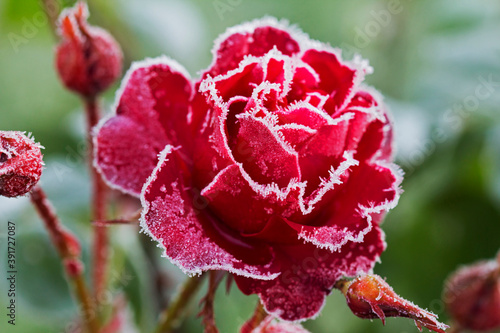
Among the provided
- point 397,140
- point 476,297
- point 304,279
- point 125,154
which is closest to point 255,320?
point 304,279

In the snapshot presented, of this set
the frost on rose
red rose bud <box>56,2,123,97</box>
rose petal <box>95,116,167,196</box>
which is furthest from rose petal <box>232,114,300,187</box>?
red rose bud <box>56,2,123,97</box>

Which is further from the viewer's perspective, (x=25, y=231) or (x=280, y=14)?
(x=280, y=14)

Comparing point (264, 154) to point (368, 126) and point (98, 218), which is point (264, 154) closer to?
point (368, 126)

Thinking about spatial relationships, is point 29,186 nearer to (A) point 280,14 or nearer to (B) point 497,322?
(B) point 497,322

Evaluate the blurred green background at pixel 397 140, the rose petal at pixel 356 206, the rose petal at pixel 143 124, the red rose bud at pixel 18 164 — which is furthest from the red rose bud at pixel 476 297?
the red rose bud at pixel 18 164

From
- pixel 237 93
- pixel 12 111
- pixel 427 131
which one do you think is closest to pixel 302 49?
pixel 237 93

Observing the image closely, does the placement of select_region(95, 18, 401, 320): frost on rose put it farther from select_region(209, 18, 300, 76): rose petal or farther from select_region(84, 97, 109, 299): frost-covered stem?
select_region(84, 97, 109, 299): frost-covered stem
